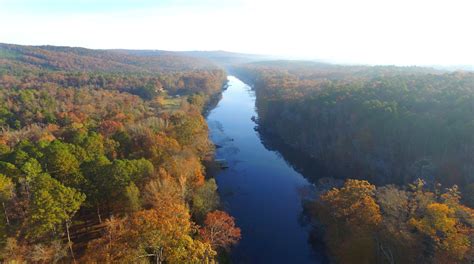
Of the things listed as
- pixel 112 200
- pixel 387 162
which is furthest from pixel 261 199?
pixel 387 162

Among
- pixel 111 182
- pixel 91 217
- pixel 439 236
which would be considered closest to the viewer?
pixel 439 236

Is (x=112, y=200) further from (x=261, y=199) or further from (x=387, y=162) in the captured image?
(x=387, y=162)

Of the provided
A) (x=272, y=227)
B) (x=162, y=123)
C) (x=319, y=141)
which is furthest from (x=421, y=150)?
(x=162, y=123)

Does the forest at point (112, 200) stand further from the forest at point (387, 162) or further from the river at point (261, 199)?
the forest at point (387, 162)

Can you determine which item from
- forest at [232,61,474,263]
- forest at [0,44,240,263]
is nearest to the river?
forest at [232,61,474,263]

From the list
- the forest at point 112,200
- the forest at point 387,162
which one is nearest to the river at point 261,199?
the forest at point 387,162

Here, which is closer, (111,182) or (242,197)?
(111,182)

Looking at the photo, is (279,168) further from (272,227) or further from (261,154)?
(272,227)

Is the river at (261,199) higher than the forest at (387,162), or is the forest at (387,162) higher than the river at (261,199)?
the forest at (387,162)
